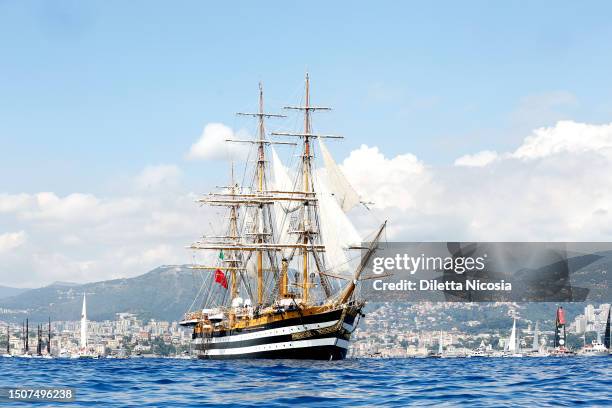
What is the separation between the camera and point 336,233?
95.2 m

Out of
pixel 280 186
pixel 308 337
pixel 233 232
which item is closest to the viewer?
pixel 308 337

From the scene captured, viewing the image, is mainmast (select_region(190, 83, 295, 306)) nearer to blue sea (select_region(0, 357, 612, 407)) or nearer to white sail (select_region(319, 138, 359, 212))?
white sail (select_region(319, 138, 359, 212))

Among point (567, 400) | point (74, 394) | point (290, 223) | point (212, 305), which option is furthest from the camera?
point (212, 305)

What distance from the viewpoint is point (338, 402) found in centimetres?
3703

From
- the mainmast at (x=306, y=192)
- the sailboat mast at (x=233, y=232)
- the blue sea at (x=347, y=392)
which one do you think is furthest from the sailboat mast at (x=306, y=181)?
the blue sea at (x=347, y=392)

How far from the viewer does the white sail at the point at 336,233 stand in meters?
94.6

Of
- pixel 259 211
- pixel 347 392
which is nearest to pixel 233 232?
pixel 259 211

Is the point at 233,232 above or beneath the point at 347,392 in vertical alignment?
above

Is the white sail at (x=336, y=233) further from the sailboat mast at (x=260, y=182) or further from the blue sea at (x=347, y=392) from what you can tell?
the blue sea at (x=347, y=392)

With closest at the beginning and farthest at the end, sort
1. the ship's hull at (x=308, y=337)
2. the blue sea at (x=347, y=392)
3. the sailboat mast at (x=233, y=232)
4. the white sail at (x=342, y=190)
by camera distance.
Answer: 1. the blue sea at (x=347, y=392)
2. the ship's hull at (x=308, y=337)
3. the white sail at (x=342, y=190)
4. the sailboat mast at (x=233, y=232)

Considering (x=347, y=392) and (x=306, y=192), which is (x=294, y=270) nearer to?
(x=306, y=192)

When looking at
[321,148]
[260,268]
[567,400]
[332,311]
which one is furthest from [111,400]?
[260,268]

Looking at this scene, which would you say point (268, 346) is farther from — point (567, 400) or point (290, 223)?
point (567, 400)

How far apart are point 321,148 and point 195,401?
196 ft
